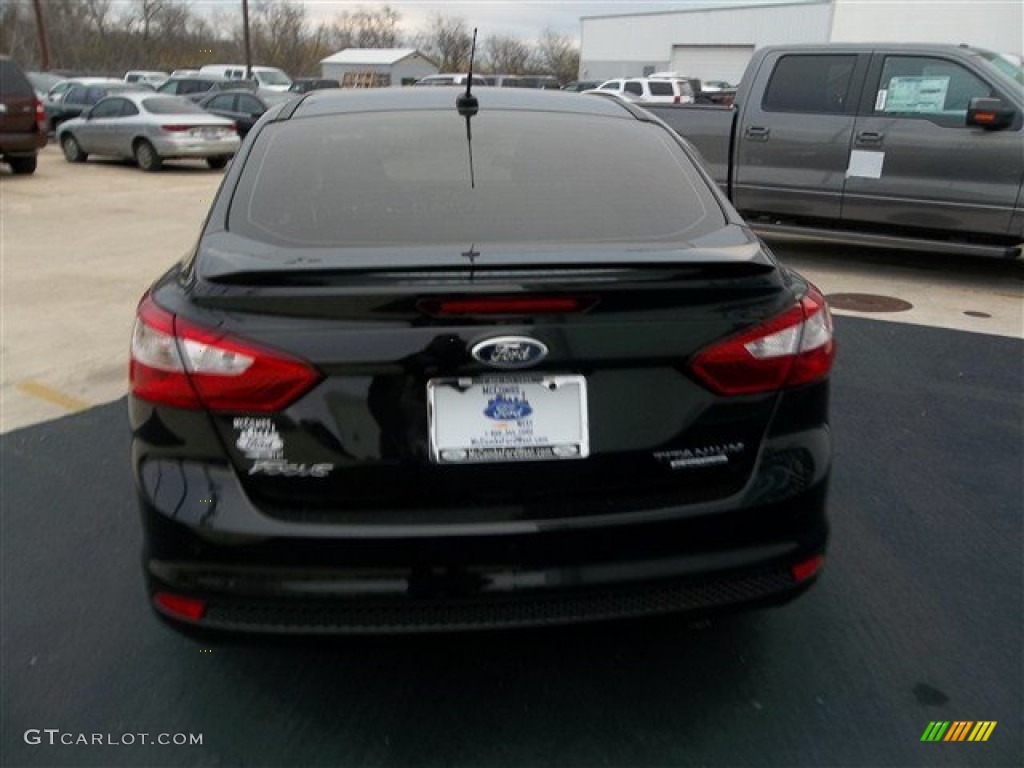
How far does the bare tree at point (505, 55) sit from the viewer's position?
267 feet

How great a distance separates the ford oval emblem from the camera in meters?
2.01

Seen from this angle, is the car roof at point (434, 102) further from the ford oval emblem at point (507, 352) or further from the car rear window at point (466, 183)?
the ford oval emblem at point (507, 352)

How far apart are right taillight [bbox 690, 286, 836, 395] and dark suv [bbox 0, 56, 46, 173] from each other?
15.9m

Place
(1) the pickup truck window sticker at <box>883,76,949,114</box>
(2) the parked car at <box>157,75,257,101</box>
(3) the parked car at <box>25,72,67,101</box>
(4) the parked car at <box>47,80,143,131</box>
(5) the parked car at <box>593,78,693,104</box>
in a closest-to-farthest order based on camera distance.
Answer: (1) the pickup truck window sticker at <box>883,76,949,114</box> → (4) the parked car at <box>47,80,143,131</box> → (2) the parked car at <box>157,75,257,101</box> → (3) the parked car at <box>25,72,67,101</box> → (5) the parked car at <box>593,78,693,104</box>

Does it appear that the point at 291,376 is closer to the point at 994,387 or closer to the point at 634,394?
the point at 634,394

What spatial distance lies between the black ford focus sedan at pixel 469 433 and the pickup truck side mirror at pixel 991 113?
605cm

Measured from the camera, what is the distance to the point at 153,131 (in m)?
17.4

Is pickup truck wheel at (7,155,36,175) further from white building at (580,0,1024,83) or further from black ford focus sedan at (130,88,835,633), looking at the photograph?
white building at (580,0,1024,83)

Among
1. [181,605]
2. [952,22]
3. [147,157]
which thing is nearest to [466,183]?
[181,605]

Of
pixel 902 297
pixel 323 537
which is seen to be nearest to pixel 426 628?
pixel 323 537

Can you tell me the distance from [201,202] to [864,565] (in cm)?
1227

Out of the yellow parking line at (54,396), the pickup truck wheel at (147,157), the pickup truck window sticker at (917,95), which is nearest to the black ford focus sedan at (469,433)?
the yellow parking line at (54,396)

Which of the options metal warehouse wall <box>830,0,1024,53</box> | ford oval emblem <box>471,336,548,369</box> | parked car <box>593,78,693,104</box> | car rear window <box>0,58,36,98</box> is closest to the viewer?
ford oval emblem <box>471,336,548,369</box>

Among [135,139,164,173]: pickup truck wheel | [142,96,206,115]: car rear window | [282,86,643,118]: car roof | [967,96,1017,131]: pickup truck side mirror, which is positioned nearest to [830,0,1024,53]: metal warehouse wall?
[142,96,206,115]: car rear window
